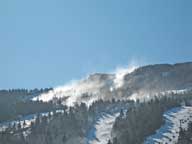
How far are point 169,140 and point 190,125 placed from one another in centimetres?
1133

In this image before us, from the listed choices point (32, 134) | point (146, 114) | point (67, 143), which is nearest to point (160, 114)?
point (146, 114)

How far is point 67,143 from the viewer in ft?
593

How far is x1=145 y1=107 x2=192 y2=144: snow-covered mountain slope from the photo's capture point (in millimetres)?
162875

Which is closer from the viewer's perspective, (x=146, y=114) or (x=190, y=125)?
(x=190, y=125)

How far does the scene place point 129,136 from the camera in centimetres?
16112

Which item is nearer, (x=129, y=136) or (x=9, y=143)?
(x=129, y=136)

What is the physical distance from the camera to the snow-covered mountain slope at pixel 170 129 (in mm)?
162875

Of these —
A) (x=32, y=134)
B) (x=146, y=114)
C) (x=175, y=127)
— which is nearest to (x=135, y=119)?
(x=146, y=114)

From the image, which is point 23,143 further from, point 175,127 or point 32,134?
point 175,127

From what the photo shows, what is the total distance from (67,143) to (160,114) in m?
40.6

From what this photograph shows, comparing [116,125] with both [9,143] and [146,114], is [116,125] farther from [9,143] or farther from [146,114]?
[9,143]

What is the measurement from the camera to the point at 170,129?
178 meters

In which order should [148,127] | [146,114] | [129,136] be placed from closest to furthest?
[129,136]
[148,127]
[146,114]

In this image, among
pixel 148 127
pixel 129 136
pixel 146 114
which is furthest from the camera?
pixel 146 114
